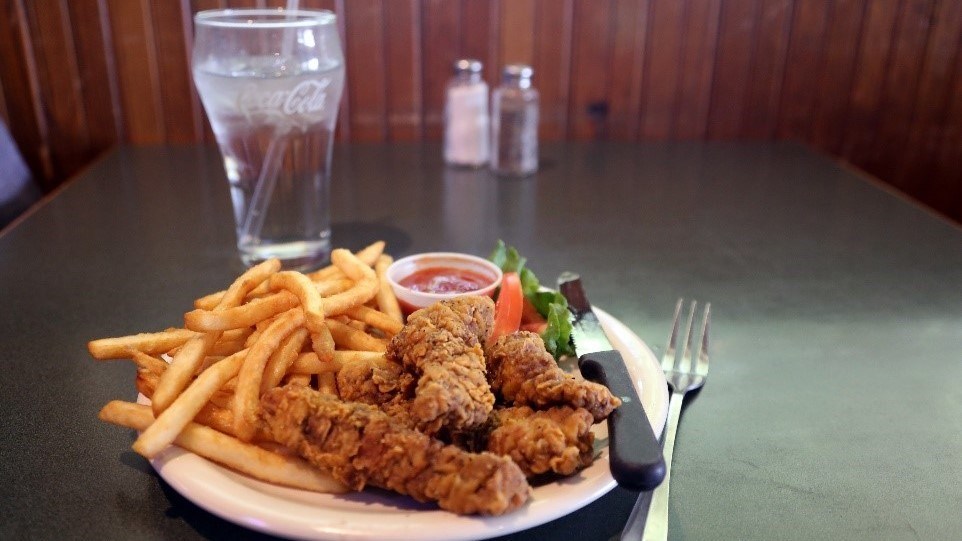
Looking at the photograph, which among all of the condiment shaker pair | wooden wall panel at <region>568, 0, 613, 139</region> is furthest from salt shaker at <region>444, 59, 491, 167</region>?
wooden wall panel at <region>568, 0, 613, 139</region>

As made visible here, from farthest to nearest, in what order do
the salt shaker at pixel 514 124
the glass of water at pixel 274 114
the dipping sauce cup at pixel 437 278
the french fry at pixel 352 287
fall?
the salt shaker at pixel 514 124 < the glass of water at pixel 274 114 < the dipping sauce cup at pixel 437 278 < the french fry at pixel 352 287

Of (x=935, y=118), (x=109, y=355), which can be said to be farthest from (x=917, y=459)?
(x=935, y=118)

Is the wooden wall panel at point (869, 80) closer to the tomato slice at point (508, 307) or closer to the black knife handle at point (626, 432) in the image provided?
the tomato slice at point (508, 307)

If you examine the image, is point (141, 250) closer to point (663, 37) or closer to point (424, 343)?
point (424, 343)

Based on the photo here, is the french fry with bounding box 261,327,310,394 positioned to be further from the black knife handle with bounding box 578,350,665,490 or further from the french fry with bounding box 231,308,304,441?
the black knife handle with bounding box 578,350,665,490

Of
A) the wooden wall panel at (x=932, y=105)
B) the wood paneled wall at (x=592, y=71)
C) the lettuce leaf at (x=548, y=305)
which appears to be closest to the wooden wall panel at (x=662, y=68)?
the wood paneled wall at (x=592, y=71)

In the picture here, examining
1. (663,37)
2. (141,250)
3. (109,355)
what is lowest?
(141,250)

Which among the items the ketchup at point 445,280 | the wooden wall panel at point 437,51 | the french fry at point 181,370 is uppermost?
the wooden wall panel at point 437,51

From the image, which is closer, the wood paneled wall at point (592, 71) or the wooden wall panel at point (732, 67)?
the wood paneled wall at point (592, 71)
